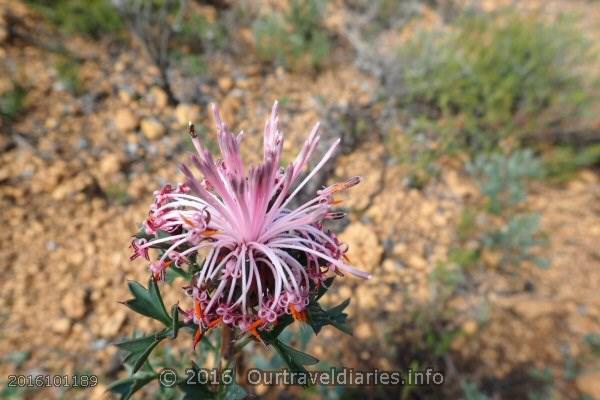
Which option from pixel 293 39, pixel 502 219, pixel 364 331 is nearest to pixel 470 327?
pixel 364 331

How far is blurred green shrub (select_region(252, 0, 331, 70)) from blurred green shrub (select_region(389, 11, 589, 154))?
0.65 meters

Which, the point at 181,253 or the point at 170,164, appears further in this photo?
the point at 170,164

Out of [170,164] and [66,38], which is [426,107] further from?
[66,38]

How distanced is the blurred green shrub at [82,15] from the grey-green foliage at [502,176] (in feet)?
9.20

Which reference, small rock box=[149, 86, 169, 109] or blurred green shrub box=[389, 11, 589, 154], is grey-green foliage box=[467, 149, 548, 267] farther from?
small rock box=[149, 86, 169, 109]

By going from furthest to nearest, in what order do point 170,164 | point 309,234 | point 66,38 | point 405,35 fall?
point 405,35
point 66,38
point 170,164
point 309,234

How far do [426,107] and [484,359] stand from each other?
1.94 m

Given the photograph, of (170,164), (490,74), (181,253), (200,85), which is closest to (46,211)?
(170,164)

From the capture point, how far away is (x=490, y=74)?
3527mm

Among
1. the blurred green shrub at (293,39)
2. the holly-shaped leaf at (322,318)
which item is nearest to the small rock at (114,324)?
the holly-shaped leaf at (322,318)

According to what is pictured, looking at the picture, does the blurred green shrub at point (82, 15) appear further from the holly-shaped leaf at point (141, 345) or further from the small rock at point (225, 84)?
the holly-shaped leaf at point (141, 345)

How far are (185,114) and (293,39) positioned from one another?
1.13 meters

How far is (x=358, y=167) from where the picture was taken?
3.14 m

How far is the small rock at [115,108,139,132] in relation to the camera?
2992 mm
